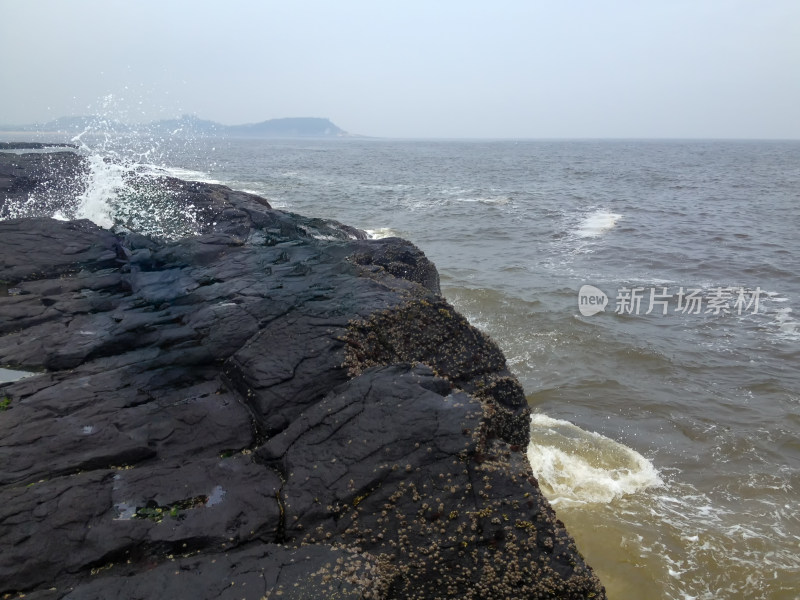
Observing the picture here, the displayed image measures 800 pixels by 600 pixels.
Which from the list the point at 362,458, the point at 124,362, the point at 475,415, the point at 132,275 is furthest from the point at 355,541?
the point at 132,275

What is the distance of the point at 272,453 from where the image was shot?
6043 mm

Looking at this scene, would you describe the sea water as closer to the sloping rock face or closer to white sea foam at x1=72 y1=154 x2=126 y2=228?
white sea foam at x1=72 y1=154 x2=126 y2=228

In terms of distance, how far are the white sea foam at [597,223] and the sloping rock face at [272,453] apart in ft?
71.6

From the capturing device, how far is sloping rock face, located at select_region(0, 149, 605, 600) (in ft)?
16.3

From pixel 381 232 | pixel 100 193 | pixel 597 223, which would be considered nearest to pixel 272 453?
pixel 100 193

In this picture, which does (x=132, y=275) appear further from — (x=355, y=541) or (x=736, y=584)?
(x=736, y=584)

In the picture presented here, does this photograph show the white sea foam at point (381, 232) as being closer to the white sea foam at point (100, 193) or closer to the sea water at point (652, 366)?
the sea water at point (652, 366)

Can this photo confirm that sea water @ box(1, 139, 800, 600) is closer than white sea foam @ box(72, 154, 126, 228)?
Yes

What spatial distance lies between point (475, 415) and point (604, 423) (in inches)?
253

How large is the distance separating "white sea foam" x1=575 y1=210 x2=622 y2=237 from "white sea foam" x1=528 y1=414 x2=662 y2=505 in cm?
1940

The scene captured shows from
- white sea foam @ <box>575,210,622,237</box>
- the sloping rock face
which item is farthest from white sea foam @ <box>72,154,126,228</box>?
white sea foam @ <box>575,210,622,237</box>

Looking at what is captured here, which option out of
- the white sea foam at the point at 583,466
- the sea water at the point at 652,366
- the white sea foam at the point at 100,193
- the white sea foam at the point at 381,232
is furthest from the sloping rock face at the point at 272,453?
the white sea foam at the point at 381,232

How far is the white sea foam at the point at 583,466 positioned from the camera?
873 centimetres

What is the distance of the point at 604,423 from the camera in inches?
438
